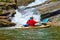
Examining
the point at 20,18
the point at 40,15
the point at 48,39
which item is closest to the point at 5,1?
the point at 20,18

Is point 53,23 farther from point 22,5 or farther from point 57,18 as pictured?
point 22,5

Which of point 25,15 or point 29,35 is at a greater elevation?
point 29,35

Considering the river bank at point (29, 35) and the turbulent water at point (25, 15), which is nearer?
the river bank at point (29, 35)

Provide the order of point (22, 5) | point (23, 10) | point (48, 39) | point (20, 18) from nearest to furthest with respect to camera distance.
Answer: point (48, 39) → point (20, 18) → point (23, 10) → point (22, 5)

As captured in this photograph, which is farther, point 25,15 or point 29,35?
point 25,15

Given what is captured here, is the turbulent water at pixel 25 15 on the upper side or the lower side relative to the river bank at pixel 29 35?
lower

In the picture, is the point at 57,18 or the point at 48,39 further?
the point at 57,18

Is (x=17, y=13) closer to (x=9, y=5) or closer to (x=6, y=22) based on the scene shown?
(x=9, y=5)

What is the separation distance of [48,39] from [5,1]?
64.5 ft

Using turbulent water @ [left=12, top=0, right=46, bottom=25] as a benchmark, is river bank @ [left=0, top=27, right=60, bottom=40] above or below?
above

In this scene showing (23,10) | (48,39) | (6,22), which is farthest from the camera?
(23,10)

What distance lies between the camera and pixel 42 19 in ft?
87.6

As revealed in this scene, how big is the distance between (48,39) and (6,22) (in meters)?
10.6

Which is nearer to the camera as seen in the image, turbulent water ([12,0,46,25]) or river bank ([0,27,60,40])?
river bank ([0,27,60,40])
